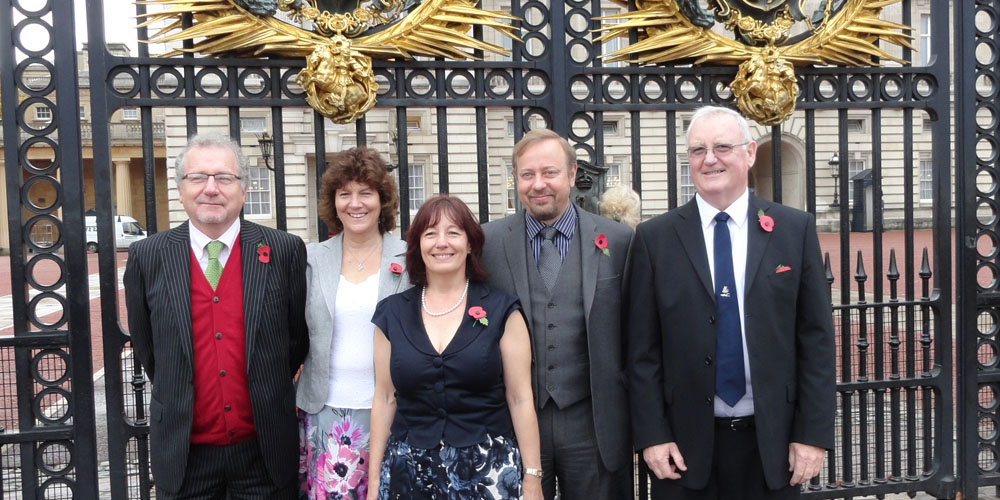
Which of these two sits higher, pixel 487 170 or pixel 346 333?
pixel 487 170

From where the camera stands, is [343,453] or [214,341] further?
[343,453]

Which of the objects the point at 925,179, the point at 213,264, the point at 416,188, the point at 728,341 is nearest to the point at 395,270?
the point at 213,264

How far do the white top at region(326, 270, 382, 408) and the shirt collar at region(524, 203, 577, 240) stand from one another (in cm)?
76

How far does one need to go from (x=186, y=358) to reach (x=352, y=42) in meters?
1.91

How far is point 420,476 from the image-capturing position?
276cm

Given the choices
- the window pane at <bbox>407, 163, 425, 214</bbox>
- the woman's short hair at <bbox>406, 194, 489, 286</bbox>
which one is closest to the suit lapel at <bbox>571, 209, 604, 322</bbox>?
the woman's short hair at <bbox>406, 194, 489, 286</bbox>

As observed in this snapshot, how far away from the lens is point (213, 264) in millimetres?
2947

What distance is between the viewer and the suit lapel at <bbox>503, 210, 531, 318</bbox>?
10.1 ft

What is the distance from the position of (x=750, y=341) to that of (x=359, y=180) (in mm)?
1772

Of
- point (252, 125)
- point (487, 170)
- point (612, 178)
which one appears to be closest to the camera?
point (487, 170)

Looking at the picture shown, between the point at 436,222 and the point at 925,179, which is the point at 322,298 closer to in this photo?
the point at 436,222

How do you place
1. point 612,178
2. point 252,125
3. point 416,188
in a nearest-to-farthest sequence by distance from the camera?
point 612,178 → point 416,188 → point 252,125

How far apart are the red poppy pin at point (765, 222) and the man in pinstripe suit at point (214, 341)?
2047mm

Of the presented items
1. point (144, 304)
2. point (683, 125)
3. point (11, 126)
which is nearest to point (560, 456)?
point (144, 304)
